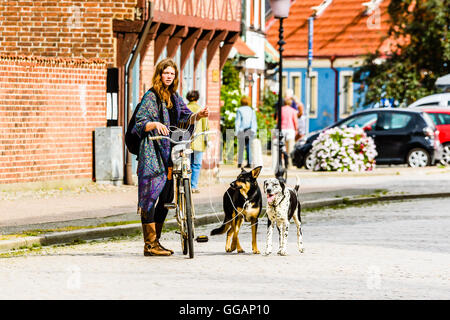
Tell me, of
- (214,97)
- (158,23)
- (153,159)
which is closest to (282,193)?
(153,159)

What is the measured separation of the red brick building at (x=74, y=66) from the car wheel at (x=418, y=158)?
18.2 feet

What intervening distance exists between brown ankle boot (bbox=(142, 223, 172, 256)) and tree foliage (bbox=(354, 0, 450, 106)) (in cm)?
3304

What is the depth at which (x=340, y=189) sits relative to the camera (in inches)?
904

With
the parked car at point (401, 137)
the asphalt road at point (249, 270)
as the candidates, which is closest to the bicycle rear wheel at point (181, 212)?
the asphalt road at point (249, 270)

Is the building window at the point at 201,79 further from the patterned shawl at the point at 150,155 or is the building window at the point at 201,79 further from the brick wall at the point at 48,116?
the patterned shawl at the point at 150,155

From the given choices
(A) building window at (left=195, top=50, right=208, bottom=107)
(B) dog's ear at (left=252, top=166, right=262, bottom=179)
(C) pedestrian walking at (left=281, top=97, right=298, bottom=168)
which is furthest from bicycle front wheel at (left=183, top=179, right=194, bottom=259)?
(C) pedestrian walking at (left=281, top=97, right=298, bottom=168)

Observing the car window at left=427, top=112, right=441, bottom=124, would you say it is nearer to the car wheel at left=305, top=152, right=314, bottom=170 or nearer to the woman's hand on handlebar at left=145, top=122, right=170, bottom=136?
the car wheel at left=305, top=152, right=314, bottom=170

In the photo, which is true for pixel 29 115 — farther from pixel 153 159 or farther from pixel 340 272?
pixel 340 272

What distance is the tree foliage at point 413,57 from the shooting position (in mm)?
45000

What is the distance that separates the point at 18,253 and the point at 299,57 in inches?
1746

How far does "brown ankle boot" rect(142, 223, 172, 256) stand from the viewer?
1282 cm

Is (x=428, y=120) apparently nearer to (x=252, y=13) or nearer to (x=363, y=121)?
(x=363, y=121)

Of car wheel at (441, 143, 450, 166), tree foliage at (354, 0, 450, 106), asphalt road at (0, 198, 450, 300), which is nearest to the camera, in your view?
asphalt road at (0, 198, 450, 300)

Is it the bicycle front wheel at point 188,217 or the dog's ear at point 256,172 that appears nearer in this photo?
the bicycle front wheel at point 188,217
